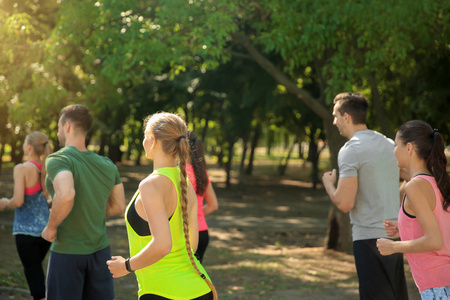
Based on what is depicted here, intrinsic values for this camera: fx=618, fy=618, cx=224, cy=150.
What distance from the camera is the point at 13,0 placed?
11984mm

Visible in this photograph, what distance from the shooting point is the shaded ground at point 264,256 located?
827 cm

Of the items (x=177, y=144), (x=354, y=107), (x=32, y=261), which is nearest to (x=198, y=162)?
(x=354, y=107)

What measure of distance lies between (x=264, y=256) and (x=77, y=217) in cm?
742

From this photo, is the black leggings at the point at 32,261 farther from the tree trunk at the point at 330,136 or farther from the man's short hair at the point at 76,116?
the tree trunk at the point at 330,136

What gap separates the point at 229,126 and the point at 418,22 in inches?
535

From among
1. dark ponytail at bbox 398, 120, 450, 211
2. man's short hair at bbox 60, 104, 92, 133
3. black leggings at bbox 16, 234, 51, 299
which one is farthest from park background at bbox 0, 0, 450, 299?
dark ponytail at bbox 398, 120, 450, 211

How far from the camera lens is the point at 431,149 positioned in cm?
349

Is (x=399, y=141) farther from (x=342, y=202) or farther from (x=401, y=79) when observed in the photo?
(x=401, y=79)

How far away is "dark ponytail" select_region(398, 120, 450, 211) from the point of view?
341 cm

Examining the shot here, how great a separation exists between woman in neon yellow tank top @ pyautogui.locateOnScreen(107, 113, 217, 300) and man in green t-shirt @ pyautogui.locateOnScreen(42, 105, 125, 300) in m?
1.26

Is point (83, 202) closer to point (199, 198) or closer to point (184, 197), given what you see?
point (199, 198)

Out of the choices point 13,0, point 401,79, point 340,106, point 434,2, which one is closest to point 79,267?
point 340,106

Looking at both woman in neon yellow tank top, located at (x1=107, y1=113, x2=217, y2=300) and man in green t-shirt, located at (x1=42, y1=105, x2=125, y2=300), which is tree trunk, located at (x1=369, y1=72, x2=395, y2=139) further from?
woman in neon yellow tank top, located at (x1=107, y1=113, x2=217, y2=300)

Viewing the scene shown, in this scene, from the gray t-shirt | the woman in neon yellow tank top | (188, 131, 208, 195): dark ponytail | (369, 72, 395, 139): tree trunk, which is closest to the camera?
the woman in neon yellow tank top
